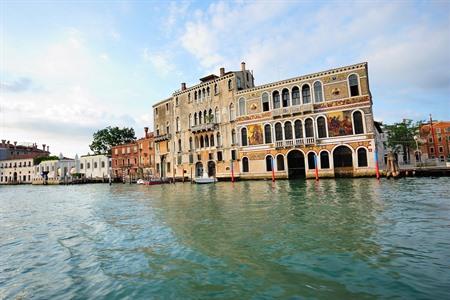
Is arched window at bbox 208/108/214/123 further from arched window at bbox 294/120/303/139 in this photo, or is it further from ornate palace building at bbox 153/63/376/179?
arched window at bbox 294/120/303/139

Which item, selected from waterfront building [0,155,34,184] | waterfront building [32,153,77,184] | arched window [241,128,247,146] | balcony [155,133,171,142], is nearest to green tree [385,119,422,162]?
arched window [241,128,247,146]

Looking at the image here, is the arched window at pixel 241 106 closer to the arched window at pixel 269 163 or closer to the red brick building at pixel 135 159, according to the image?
the arched window at pixel 269 163

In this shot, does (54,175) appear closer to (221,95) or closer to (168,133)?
(168,133)

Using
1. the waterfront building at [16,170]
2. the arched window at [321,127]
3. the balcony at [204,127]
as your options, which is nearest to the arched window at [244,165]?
the balcony at [204,127]

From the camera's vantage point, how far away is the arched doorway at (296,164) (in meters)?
29.2

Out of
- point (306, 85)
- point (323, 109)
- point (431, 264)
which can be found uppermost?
point (306, 85)

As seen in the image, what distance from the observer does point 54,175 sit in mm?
60906

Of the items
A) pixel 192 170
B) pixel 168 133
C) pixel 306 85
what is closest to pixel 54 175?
pixel 168 133

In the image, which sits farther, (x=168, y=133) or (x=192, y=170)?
(x=168, y=133)

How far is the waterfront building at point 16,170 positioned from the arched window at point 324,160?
6900cm

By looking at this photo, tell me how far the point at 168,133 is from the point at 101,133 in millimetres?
26213

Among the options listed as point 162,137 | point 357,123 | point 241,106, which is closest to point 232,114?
point 241,106

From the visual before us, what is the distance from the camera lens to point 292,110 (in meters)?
29.0

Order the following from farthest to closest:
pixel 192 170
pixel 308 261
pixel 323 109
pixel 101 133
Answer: pixel 101 133, pixel 192 170, pixel 323 109, pixel 308 261
